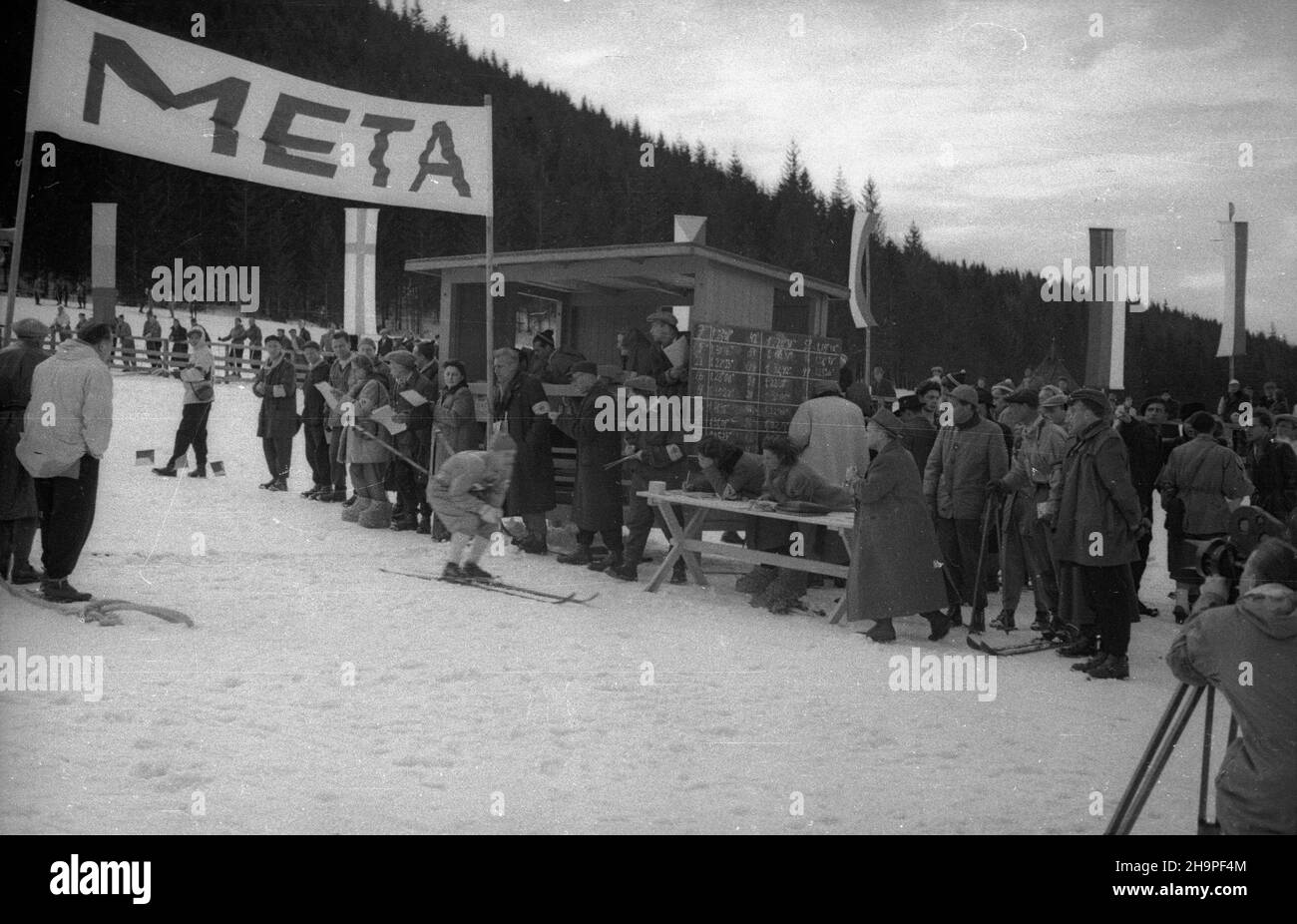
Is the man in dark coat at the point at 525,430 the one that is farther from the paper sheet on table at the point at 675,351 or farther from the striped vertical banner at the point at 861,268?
the striped vertical banner at the point at 861,268

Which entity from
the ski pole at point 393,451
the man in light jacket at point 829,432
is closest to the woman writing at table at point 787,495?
the man in light jacket at point 829,432

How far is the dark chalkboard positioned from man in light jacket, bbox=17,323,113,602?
4.08 m

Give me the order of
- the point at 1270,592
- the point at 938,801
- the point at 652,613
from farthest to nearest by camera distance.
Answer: the point at 652,613 → the point at 938,801 → the point at 1270,592

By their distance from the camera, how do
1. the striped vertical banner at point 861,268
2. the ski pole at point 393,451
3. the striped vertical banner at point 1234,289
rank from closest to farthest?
the striped vertical banner at point 1234,289
the ski pole at point 393,451
the striped vertical banner at point 861,268

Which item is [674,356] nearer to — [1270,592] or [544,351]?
[544,351]

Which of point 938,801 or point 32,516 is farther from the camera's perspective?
point 32,516

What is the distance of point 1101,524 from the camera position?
17.4 ft

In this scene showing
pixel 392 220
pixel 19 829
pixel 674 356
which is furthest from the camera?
pixel 392 220

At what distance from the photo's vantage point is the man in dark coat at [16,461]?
220 inches

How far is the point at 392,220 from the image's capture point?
2422 cm

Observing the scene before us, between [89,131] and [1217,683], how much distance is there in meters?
5.97

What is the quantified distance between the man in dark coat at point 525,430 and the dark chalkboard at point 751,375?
1.29 m

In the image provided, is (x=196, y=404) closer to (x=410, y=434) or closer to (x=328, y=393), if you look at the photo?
(x=328, y=393)

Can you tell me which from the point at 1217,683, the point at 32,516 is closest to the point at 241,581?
the point at 32,516
